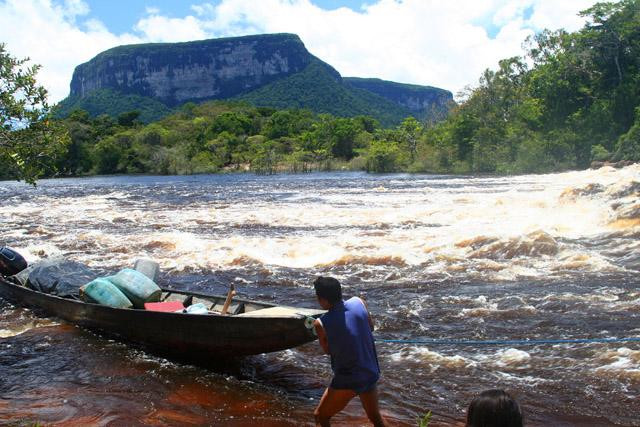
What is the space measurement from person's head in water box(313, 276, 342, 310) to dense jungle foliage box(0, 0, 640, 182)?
18.5 m

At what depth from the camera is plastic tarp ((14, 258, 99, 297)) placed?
32.5 ft

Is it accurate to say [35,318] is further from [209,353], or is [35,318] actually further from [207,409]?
[207,409]

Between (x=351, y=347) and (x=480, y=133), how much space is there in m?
59.3

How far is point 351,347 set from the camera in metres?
4.72

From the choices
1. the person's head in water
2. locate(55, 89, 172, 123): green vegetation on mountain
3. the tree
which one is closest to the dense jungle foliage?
the tree

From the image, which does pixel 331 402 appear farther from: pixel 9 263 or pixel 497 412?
pixel 9 263

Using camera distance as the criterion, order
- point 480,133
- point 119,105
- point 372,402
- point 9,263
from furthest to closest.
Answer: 1. point 119,105
2. point 480,133
3. point 9,263
4. point 372,402

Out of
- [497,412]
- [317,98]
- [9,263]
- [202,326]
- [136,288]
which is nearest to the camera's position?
[497,412]

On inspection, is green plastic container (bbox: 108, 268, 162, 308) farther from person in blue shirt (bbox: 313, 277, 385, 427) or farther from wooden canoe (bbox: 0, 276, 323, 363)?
person in blue shirt (bbox: 313, 277, 385, 427)

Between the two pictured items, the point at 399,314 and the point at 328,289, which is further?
the point at 399,314

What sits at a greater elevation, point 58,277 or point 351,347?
point 351,347

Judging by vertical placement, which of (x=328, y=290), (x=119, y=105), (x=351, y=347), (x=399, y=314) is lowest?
(x=399, y=314)

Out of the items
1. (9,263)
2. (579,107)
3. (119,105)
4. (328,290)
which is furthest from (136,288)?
(119,105)

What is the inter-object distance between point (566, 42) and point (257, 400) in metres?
53.9
